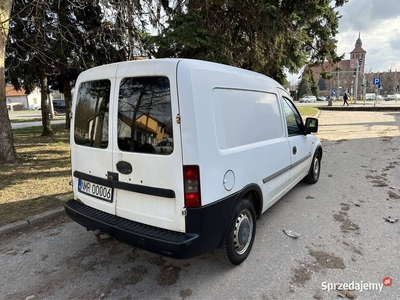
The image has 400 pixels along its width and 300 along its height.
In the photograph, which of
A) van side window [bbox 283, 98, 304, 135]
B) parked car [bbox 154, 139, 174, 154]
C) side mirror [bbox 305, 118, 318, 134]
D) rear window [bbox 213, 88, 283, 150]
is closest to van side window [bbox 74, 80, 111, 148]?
parked car [bbox 154, 139, 174, 154]

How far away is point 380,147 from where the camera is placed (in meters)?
9.29

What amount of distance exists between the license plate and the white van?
0.04 ft

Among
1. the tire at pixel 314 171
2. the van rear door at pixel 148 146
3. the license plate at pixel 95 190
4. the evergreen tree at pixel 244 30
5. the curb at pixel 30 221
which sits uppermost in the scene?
the evergreen tree at pixel 244 30

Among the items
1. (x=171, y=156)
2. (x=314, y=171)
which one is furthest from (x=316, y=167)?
(x=171, y=156)

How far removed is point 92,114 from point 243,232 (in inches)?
81.5

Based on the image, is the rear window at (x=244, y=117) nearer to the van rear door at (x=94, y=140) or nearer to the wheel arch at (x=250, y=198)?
the wheel arch at (x=250, y=198)

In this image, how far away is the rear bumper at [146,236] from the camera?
2.26m

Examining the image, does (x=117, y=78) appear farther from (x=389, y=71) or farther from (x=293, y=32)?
(x=389, y=71)

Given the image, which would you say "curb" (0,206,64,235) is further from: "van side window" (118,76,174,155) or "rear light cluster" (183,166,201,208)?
"rear light cluster" (183,166,201,208)

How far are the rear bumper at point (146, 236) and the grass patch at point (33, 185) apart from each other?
1987 millimetres

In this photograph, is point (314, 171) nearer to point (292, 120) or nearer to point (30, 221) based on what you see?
point (292, 120)

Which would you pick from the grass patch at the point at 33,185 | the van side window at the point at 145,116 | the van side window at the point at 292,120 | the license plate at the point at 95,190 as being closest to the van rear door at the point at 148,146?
the van side window at the point at 145,116

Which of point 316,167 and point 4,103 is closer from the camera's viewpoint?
point 316,167

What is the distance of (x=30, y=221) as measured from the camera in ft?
12.8
